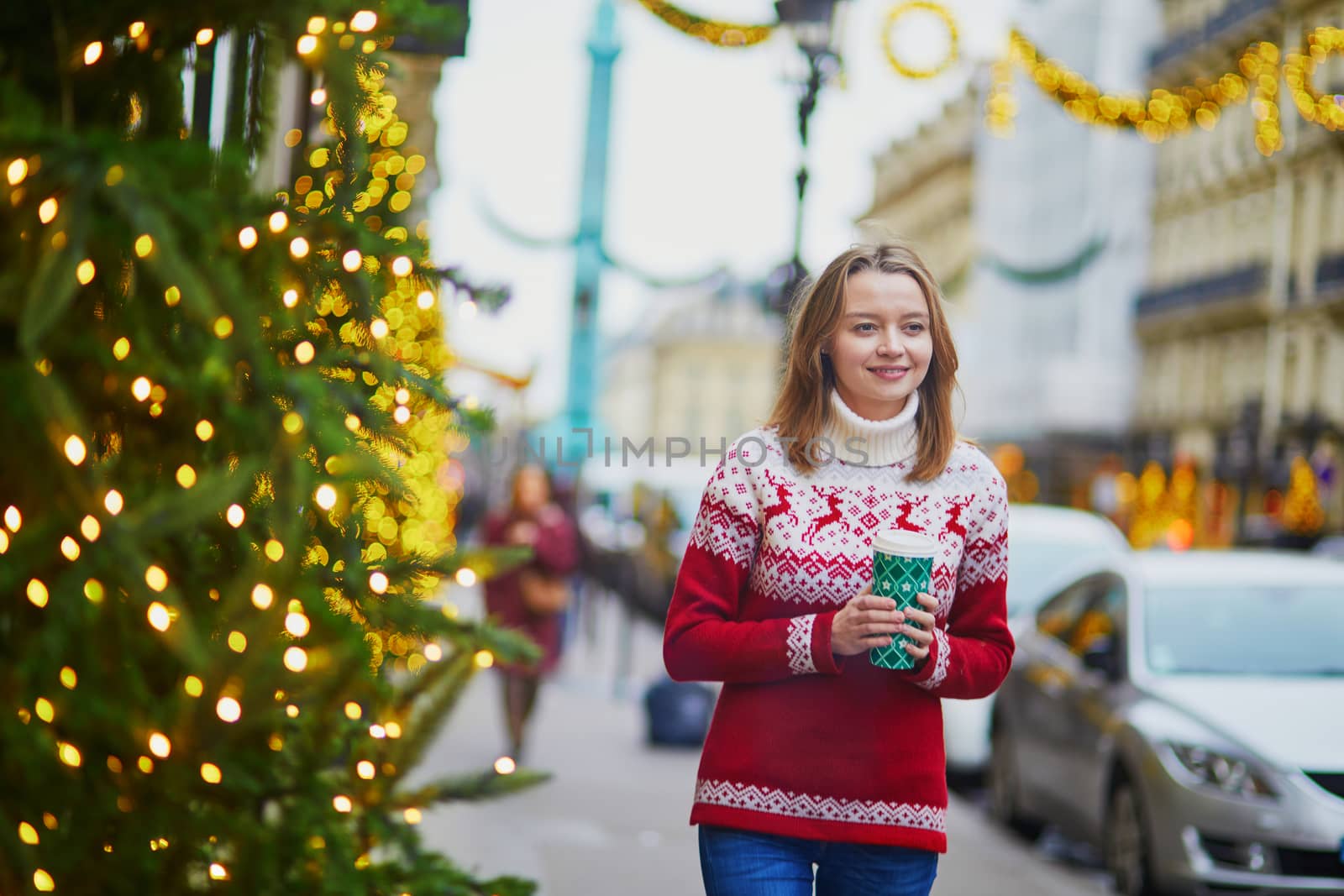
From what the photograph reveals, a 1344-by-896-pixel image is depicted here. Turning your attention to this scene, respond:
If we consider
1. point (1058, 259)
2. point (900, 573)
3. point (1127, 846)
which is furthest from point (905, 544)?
point (1058, 259)

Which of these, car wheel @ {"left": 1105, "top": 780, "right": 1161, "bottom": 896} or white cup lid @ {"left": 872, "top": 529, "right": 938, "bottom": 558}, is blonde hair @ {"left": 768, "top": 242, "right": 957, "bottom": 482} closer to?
white cup lid @ {"left": 872, "top": 529, "right": 938, "bottom": 558}

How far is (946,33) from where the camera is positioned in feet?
36.7

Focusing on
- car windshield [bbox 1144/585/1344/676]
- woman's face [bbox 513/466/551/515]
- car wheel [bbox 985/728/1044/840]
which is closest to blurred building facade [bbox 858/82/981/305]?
woman's face [bbox 513/466/551/515]

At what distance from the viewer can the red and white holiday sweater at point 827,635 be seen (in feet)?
9.13

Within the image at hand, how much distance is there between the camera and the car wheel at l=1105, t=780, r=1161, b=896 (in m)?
7.13

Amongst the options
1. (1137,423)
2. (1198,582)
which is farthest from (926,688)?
(1137,423)

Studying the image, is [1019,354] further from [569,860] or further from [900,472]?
[900,472]

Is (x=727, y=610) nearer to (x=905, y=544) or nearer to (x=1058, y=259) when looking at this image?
(x=905, y=544)

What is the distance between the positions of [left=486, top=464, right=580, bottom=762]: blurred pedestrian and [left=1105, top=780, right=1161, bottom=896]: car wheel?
365 centimetres

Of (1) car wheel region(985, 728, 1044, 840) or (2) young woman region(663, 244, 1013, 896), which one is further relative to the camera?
(1) car wheel region(985, 728, 1044, 840)

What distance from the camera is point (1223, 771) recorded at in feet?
Result: 22.3

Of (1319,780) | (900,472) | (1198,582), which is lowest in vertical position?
(1319,780)

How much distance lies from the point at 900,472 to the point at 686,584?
1.33 feet

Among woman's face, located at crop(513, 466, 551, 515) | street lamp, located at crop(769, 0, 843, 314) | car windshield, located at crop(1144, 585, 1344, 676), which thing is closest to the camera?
car windshield, located at crop(1144, 585, 1344, 676)
